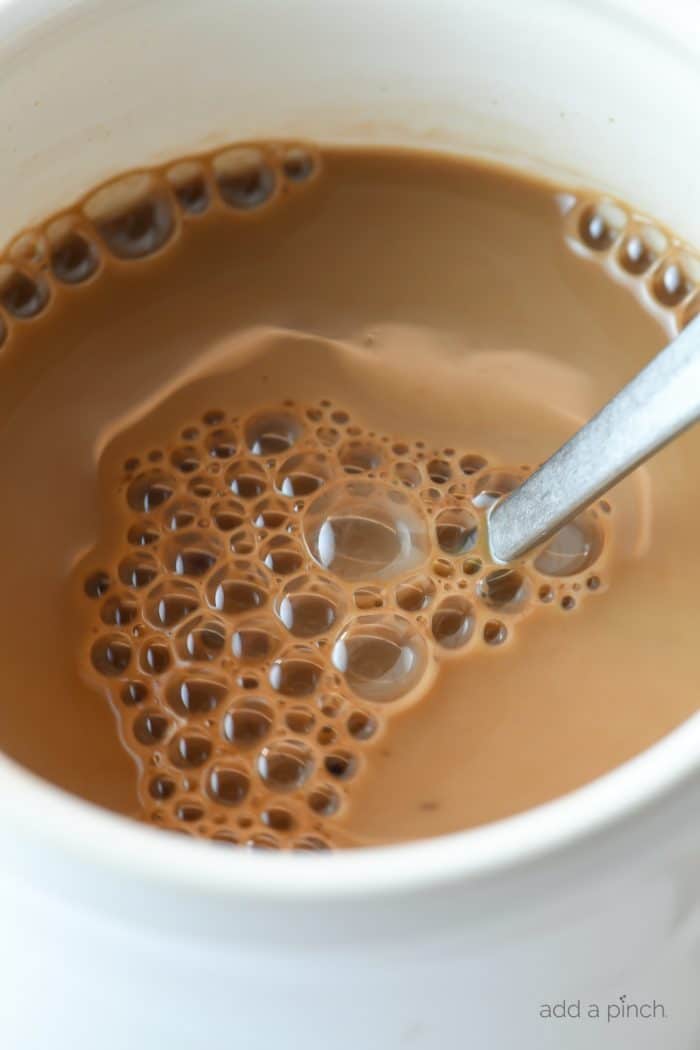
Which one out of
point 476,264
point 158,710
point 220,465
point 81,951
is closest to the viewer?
point 81,951

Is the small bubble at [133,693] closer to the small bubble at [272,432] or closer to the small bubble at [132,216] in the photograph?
the small bubble at [272,432]

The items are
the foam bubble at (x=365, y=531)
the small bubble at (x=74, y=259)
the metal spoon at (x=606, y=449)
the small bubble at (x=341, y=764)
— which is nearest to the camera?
the metal spoon at (x=606, y=449)

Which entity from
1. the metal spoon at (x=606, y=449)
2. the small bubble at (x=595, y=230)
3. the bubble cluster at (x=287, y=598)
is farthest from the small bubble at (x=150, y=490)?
the small bubble at (x=595, y=230)

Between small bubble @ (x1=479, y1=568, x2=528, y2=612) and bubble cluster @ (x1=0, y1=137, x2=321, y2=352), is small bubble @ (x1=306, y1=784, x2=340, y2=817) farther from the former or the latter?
bubble cluster @ (x1=0, y1=137, x2=321, y2=352)

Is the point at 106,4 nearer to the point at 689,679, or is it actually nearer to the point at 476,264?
the point at 476,264

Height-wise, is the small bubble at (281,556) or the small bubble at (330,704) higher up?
the small bubble at (281,556)

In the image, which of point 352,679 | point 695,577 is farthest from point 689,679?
point 352,679

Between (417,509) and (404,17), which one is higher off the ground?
(404,17)
